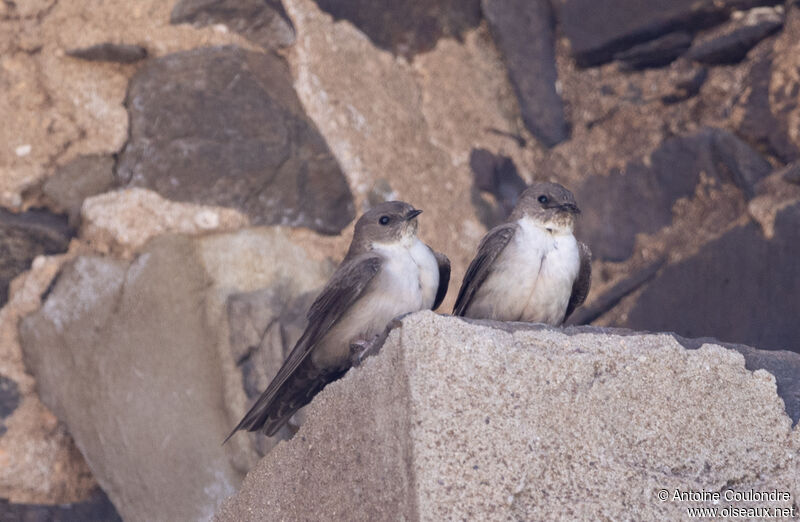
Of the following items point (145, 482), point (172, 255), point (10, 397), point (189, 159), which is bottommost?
point (145, 482)

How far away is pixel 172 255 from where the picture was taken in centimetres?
367

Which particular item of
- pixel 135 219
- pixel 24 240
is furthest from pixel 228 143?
pixel 24 240

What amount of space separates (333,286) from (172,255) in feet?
2.60

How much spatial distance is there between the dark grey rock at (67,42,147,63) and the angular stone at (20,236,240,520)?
73 cm

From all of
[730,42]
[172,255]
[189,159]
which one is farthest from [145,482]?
[730,42]

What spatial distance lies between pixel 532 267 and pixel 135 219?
1.43 metres

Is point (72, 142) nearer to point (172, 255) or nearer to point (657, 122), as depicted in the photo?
point (172, 255)

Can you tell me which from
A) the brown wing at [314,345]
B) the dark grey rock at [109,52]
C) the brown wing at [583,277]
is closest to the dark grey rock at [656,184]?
the brown wing at [583,277]

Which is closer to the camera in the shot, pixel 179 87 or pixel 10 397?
pixel 10 397

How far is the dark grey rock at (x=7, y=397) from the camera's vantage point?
351cm

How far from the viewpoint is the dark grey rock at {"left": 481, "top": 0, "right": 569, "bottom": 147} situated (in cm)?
464

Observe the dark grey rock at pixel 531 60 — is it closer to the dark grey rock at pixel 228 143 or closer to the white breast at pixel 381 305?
the dark grey rock at pixel 228 143

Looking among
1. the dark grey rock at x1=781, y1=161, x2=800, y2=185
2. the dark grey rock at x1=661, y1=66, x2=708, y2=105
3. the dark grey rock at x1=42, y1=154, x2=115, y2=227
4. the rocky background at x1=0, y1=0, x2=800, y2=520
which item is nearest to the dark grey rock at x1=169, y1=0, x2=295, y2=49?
the rocky background at x1=0, y1=0, x2=800, y2=520

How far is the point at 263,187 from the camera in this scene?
383 centimetres
